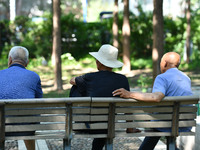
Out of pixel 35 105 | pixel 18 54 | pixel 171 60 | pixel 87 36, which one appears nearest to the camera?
pixel 35 105

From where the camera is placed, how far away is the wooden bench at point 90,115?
3.73 m

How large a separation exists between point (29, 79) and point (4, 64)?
15167mm

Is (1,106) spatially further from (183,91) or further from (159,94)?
(183,91)

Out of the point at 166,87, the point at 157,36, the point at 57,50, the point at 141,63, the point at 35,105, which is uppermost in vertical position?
the point at 157,36

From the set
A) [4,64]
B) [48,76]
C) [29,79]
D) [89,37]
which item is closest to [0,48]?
[4,64]

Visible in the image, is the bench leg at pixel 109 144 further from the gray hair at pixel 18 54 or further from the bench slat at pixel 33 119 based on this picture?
the gray hair at pixel 18 54

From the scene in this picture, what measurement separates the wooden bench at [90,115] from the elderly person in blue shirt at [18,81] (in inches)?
11.6

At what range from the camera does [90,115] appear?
3.85 metres

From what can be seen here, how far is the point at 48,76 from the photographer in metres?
15.6

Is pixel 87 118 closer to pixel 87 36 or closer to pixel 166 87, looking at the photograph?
pixel 166 87

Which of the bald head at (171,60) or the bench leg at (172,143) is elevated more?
A: the bald head at (171,60)

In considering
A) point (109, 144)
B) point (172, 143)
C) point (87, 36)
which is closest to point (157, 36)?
point (172, 143)

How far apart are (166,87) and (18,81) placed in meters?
1.56

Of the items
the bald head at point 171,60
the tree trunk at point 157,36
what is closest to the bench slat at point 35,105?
the bald head at point 171,60
